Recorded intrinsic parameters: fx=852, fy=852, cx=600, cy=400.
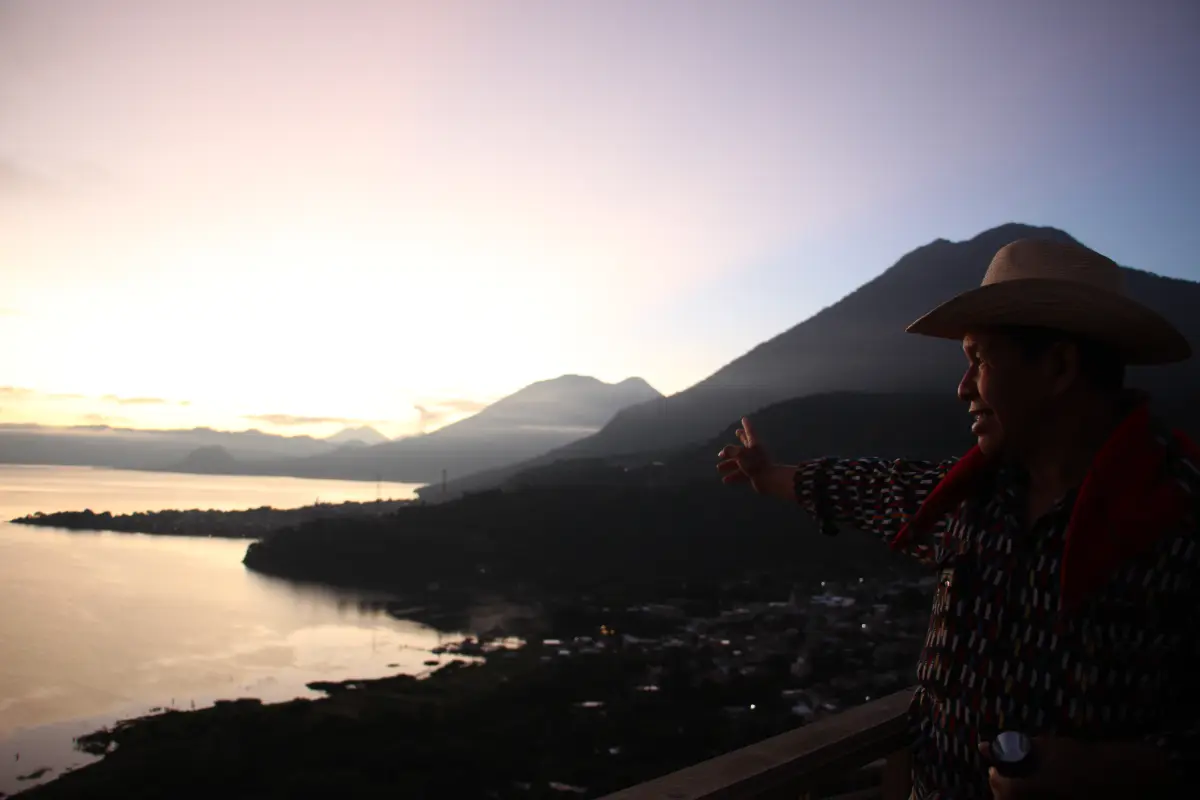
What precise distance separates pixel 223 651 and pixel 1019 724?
198ft

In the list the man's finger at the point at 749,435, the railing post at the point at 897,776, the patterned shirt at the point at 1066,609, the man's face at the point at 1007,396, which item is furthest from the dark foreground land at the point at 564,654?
the man's face at the point at 1007,396

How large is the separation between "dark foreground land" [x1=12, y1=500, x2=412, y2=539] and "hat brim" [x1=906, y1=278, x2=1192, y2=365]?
211 ft

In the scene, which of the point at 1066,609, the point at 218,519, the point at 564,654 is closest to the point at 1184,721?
the point at 1066,609

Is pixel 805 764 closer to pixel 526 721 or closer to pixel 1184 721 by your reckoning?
pixel 1184 721

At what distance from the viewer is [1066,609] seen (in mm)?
832

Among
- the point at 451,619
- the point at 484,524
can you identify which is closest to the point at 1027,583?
the point at 451,619

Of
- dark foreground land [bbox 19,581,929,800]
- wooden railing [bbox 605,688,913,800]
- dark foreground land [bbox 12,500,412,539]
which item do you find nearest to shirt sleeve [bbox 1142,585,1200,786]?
wooden railing [bbox 605,688,913,800]

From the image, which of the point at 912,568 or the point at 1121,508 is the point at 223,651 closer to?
the point at 912,568

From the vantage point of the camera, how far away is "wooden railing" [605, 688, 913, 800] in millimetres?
1217

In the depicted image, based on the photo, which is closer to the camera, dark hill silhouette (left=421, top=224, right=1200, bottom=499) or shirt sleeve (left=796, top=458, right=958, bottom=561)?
shirt sleeve (left=796, top=458, right=958, bottom=561)

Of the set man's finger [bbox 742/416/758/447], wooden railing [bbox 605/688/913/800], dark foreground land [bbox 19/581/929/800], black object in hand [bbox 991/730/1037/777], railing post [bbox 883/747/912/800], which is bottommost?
dark foreground land [bbox 19/581/929/800]

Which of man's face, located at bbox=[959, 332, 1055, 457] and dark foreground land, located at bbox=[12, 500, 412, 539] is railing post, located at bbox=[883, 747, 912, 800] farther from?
dark foreground land, located at bbox=[12, 500, 412, 539]

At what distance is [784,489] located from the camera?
1.21 m

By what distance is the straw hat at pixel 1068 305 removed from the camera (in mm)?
908
